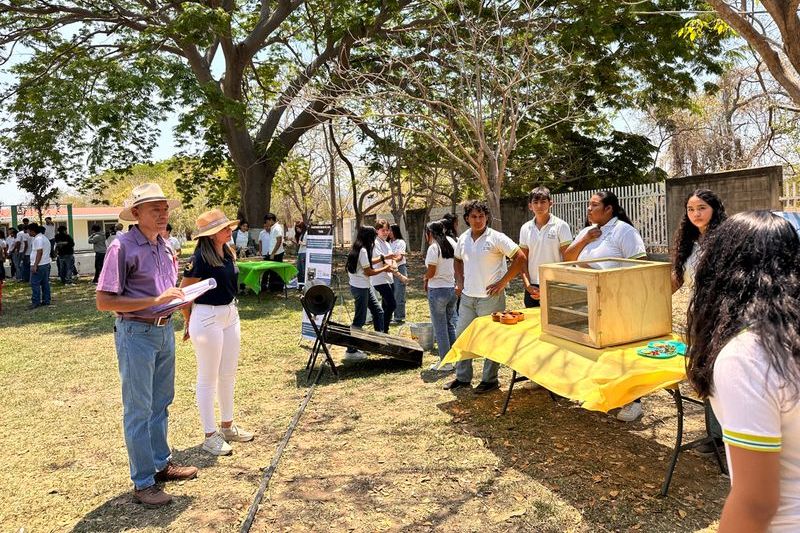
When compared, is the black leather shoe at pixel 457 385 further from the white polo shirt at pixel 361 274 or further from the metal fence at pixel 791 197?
the metal fence at pixel 791 197

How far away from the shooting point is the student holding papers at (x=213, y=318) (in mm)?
3979

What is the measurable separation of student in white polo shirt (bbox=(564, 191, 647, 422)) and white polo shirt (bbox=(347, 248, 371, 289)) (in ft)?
9.18

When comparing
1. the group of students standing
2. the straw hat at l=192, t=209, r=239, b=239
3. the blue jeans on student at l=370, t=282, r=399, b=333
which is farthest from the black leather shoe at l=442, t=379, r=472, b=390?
the group of students standing

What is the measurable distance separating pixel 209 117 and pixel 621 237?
10.1 meters

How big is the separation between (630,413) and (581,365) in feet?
4.88

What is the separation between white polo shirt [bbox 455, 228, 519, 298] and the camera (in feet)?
16.3

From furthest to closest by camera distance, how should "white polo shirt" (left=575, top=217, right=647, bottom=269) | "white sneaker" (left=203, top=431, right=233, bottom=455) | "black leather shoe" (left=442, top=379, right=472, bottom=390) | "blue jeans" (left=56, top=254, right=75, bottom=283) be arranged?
"blue jeans" (left=56, top=254, right=75, bottom=283), "black leather shoe" (left=442, top=379, right=472, bottom=390), "white polo shirt" (left=575, top=217, right=647, bottom=269), "white sneaker" (left=203, top=431, right=233, bottom=455)

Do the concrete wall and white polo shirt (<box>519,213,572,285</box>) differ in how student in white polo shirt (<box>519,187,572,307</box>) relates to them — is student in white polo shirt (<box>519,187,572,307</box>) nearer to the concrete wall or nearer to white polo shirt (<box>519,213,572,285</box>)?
white polo shirt (<box>519,213,572,285</box>)

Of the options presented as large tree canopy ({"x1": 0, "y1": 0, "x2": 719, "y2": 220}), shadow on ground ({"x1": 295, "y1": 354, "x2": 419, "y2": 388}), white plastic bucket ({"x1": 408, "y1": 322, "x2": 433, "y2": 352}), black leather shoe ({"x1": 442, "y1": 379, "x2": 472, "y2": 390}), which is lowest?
shadow on ground ({"x1": 295, "y1": 354, "x2": 419, "y2": 388})

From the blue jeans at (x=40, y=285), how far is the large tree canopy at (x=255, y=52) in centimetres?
339

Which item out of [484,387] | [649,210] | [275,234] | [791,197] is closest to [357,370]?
[484,387]

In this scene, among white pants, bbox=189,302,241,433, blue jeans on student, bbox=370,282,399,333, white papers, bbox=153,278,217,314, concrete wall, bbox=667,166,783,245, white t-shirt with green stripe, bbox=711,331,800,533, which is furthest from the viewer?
concrete wall, bbox=667,166,783,245

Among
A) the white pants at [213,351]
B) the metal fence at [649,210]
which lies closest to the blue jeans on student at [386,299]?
the white pants at [213,351]

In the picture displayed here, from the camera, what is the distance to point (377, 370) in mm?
6375
